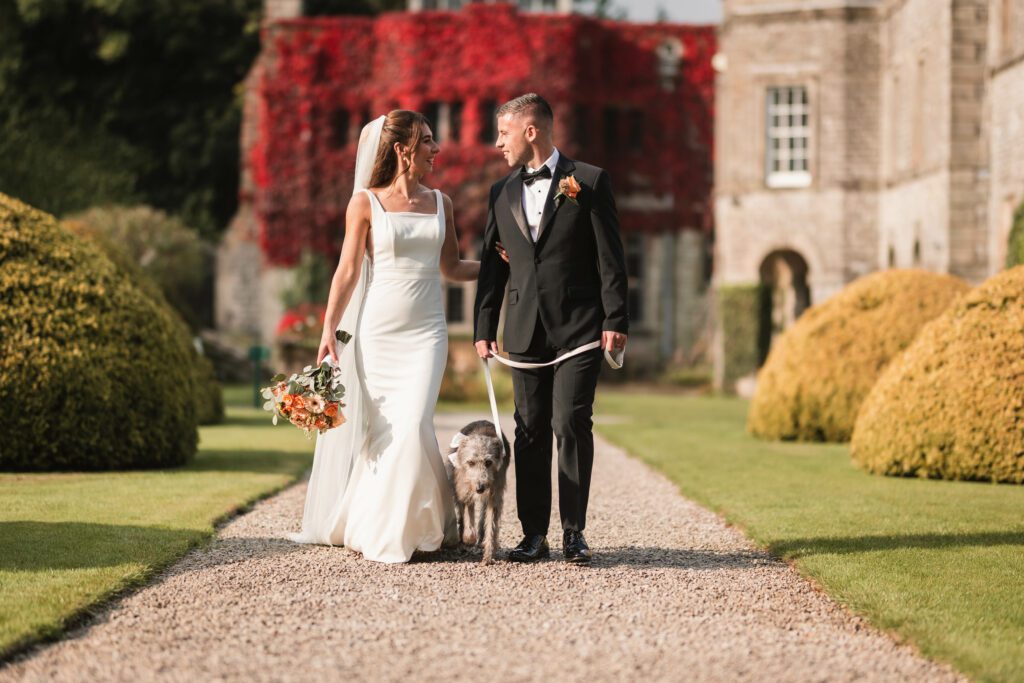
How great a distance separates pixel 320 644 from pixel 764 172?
24228 millimetres

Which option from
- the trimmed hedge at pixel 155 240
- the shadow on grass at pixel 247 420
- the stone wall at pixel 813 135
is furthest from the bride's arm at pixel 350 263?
the trimmed hedge at pixel 155 240

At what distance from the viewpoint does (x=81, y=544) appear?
768cm

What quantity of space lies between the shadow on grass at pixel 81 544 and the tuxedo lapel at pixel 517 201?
2.50 meters

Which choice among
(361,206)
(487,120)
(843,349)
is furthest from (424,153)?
(487,120)

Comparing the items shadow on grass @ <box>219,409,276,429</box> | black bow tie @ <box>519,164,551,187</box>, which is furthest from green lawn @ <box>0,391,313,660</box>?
shadow on grass @ <box>219,409,276,429</box>

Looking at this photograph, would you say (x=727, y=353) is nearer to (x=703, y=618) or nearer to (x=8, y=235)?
(x=8, y=235)

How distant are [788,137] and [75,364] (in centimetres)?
1974

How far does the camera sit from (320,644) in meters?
5.36

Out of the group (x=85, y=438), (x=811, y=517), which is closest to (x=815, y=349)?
(x=811, y=517)

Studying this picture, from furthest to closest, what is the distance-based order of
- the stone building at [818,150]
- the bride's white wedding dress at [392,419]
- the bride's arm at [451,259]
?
the stone building at [818,150], the bride's arm at [451,259], the bride's white wedding dress at [392,419]

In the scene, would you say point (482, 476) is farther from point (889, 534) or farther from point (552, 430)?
point (889, 534)

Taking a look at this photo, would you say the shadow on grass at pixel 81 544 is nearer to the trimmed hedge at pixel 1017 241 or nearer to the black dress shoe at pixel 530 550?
the black dress shoe at pixel 530 550

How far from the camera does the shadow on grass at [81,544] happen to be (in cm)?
709

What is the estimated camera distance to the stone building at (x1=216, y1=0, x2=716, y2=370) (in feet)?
107
